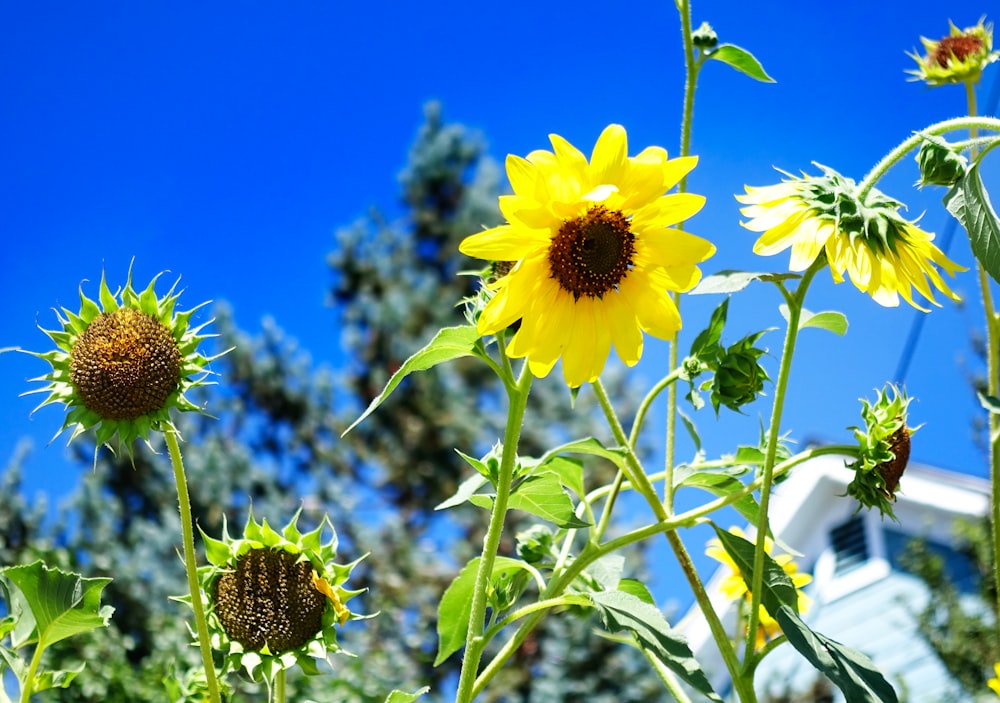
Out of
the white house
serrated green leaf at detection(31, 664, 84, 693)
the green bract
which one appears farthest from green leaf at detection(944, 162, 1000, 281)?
the white house

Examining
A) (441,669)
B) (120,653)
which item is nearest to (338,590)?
(120,653)

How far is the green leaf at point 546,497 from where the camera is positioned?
709mm

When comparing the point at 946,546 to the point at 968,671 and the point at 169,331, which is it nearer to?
the point at 968,671

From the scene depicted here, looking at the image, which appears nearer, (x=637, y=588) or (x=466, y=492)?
(x=466, y=492)

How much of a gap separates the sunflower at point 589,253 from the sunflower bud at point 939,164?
0.13 m

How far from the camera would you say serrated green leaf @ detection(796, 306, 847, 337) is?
85 centimetres

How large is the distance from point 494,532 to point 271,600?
0.21 metres

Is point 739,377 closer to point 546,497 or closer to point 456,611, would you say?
point 546,497

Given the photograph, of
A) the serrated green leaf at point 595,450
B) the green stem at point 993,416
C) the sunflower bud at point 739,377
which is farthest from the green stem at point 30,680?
the green stem at point 993,416

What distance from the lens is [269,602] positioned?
0.78 m

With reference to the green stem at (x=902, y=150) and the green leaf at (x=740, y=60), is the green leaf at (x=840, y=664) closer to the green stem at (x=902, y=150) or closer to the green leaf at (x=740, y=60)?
the green stem at (x=902, y=150)

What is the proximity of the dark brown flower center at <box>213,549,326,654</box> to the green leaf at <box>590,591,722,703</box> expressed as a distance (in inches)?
7.8

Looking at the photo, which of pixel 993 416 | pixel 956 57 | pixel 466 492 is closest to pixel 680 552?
pixel 466 492

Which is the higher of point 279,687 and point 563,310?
point 563,310
